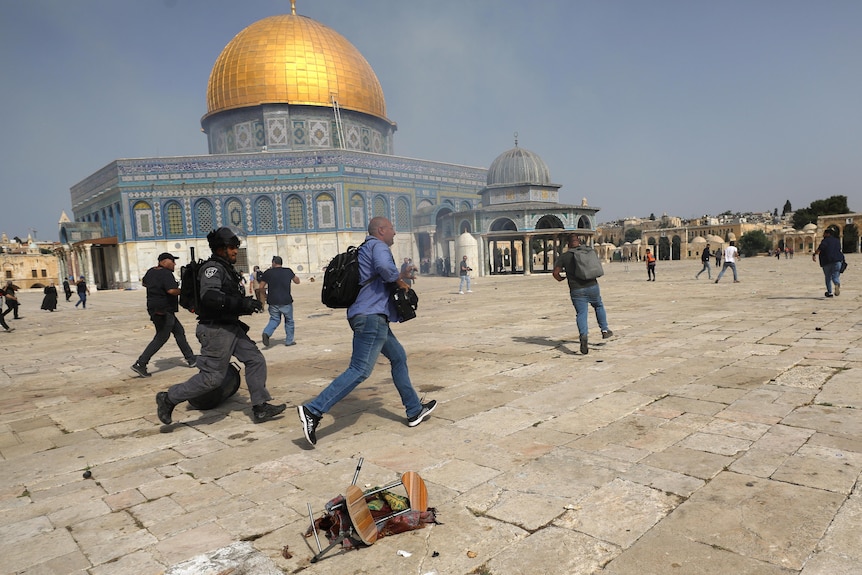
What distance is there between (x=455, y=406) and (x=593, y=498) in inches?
77.1

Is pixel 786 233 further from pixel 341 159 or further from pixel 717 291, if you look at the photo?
pixel 717 291

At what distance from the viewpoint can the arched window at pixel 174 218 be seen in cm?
3628

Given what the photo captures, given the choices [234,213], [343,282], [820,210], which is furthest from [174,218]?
[820,210]

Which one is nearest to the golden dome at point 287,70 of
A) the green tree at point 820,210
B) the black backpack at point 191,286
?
the black backpack at point 191,286

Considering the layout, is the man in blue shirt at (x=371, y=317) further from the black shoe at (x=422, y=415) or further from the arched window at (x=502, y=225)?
the arched window at (x=502, y=225)

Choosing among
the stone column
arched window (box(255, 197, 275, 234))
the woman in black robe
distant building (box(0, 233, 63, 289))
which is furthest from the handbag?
distant building (box(0, 233, 63, 289))

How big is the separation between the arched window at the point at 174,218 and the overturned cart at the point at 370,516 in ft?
125

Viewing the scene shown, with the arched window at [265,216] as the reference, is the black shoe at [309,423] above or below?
below

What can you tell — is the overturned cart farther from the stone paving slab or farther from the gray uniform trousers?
the gray uniform trousers

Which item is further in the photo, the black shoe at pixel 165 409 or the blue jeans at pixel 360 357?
the black shoe at pixel 165 409

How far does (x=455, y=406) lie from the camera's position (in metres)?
4.61

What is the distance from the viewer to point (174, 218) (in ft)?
119

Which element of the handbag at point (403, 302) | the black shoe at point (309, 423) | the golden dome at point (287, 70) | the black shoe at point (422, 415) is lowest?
the black shoe at point (422, 415)

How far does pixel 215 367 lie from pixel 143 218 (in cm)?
3636
